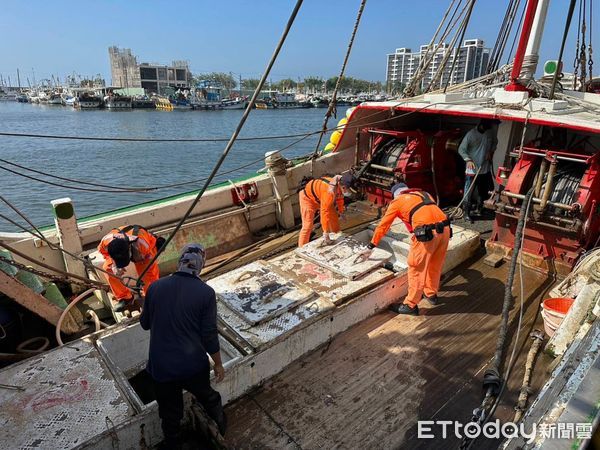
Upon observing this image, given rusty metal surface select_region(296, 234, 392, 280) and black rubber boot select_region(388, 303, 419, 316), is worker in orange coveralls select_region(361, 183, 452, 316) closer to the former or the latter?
black rubber boot select_region(388, 303, 419, 316)

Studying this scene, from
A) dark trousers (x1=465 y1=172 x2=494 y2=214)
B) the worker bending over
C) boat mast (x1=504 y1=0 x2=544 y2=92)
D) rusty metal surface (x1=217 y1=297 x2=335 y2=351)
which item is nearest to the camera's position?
rusty metal surface (x1=217 y1=297 x2=335 y2=351)

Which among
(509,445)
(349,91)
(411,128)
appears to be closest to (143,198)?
(411,128)

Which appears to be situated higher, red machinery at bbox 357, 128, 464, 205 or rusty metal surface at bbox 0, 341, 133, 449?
red machinery at bbox 357, 128, 464, 205

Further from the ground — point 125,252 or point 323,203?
point 323,203

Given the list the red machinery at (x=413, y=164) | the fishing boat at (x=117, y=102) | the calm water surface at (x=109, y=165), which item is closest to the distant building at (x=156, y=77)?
the fishing boat at (x=117, y=102)

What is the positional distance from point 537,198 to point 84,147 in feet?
98.4

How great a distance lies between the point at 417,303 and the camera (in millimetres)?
4270

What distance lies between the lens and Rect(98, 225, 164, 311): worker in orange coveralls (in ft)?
12.2

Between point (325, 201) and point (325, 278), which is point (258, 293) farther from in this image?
point (325, 201)

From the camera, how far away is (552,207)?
469cm

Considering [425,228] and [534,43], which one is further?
[534,43]

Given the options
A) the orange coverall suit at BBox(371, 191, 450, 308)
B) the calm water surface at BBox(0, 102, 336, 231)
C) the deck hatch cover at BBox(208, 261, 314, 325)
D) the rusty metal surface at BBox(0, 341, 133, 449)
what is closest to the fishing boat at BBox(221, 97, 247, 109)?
the calm water surface at BBox(0, 102, 336, 231)

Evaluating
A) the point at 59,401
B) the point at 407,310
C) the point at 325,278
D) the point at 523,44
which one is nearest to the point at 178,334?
the point at 59,401

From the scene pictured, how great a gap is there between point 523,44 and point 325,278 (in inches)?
179
